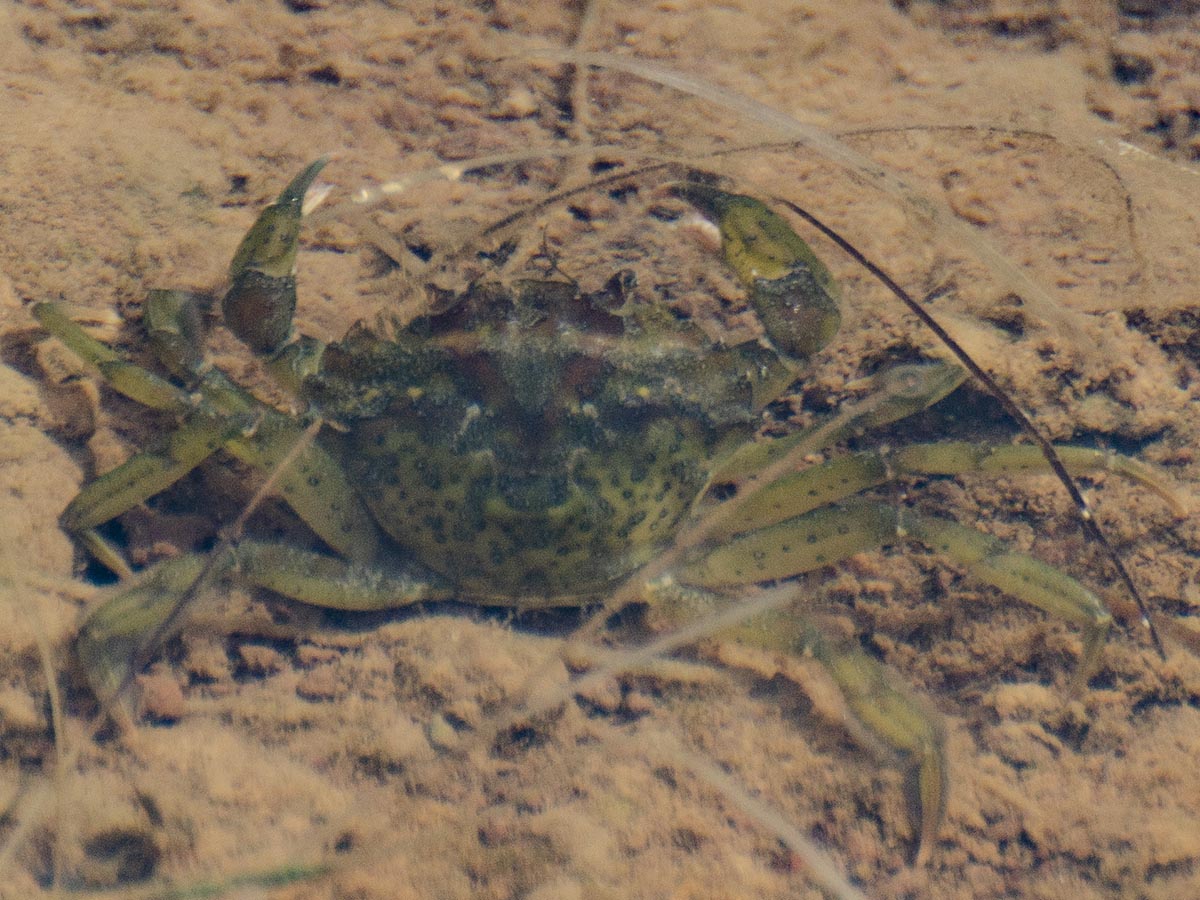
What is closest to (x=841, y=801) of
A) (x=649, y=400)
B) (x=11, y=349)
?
(x=649, y=400)

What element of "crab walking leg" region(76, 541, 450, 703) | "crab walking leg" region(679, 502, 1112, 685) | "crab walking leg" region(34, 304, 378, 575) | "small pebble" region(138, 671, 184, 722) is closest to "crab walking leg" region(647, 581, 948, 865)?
"crab walking leg" region(679, 502, 1112, 685)

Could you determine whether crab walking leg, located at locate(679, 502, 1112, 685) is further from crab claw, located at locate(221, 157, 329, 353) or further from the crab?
crab claw, located at locate(221, 157, 329, 353)

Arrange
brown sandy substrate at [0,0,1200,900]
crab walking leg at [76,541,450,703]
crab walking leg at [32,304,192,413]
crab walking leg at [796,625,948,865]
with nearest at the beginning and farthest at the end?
brown sandy substrate at [0,0,1200,900] < crab walking leg at [796,625,948,865] < crab walking leg at [76,541,450,703] < crab walking leg at [32,304,192,413]

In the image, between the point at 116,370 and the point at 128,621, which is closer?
the point at 128,621

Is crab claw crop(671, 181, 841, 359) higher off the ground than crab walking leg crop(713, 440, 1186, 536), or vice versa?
crab claw crop(671, 181, 841, 359)

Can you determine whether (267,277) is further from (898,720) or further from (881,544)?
(898,720)

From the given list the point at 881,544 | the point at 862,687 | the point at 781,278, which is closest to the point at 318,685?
the point at 862,687

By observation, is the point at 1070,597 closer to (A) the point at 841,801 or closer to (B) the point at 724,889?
(A) the point at 841,801

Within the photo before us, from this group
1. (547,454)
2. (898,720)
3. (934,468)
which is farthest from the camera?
(934,468)
